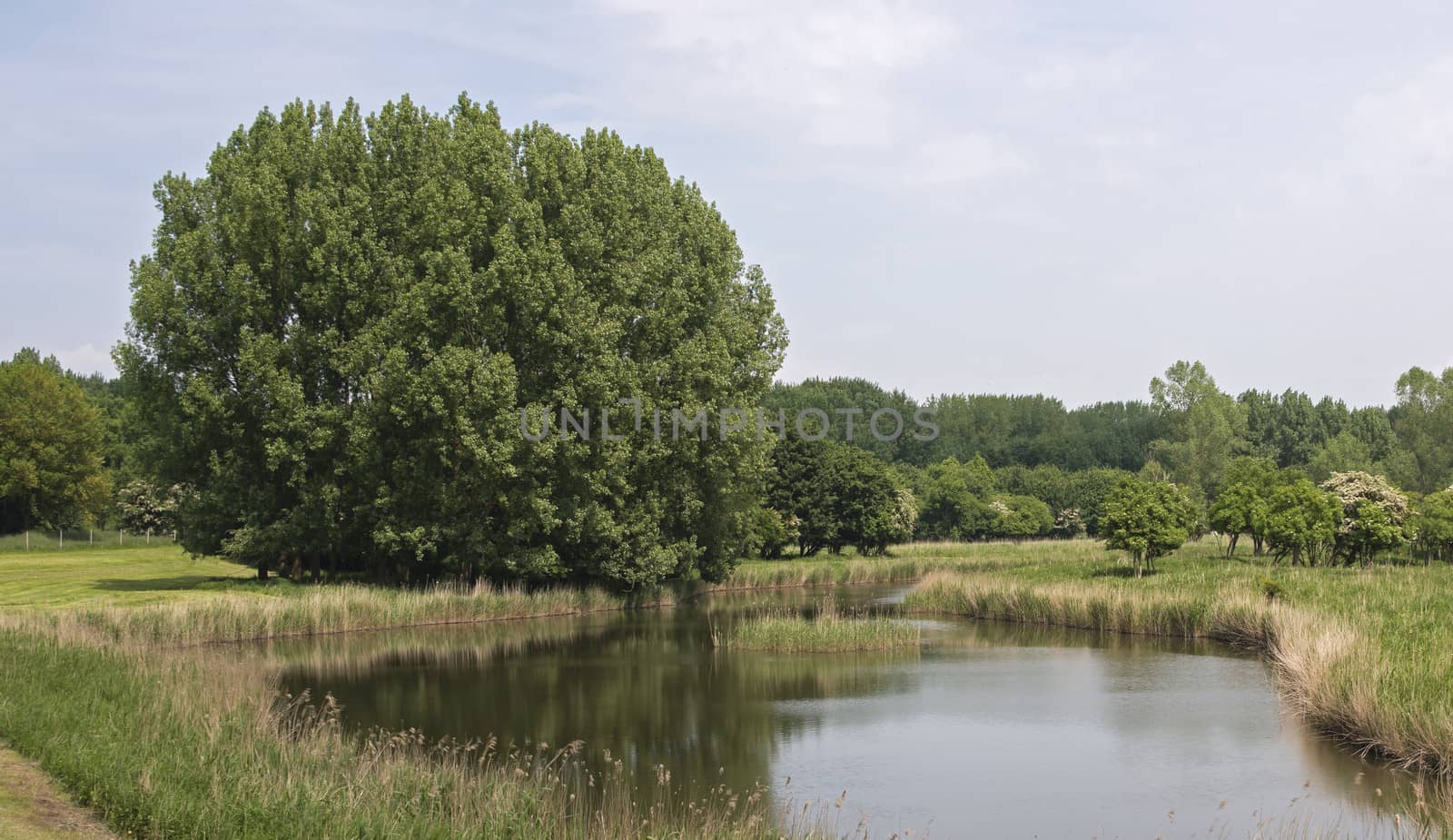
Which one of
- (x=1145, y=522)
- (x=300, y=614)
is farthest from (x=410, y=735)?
(x=1145, y=522)

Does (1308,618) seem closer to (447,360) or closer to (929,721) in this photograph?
(929,721)

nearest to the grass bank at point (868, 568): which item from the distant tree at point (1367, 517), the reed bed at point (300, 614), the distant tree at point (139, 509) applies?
the distant tree at point (1367, 517)

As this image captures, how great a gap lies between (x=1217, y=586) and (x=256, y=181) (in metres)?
31.7

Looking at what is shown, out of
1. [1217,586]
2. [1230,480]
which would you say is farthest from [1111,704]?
[1230,480]

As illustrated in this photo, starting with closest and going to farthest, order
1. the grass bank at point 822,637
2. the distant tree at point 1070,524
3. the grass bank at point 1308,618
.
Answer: the grass bank at point 1308,618, the grass bank at point 822,637, the distant tree at point 1070,524

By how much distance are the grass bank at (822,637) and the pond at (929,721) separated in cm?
67

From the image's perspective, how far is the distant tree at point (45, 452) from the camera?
6938cm

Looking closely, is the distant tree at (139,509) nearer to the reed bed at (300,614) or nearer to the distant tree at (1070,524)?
the reed bed at (300,614)

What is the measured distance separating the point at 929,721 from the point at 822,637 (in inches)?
357

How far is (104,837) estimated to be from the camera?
966 centimetres

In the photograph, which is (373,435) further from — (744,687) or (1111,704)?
(1111,704)

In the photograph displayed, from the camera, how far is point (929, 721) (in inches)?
799

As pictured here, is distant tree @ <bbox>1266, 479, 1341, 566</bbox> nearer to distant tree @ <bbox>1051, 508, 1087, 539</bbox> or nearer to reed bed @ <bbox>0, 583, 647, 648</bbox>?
reed bed @ <bbox>0, 583, 647, 648</bbox>

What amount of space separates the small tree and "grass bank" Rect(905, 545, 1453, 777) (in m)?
1.12
